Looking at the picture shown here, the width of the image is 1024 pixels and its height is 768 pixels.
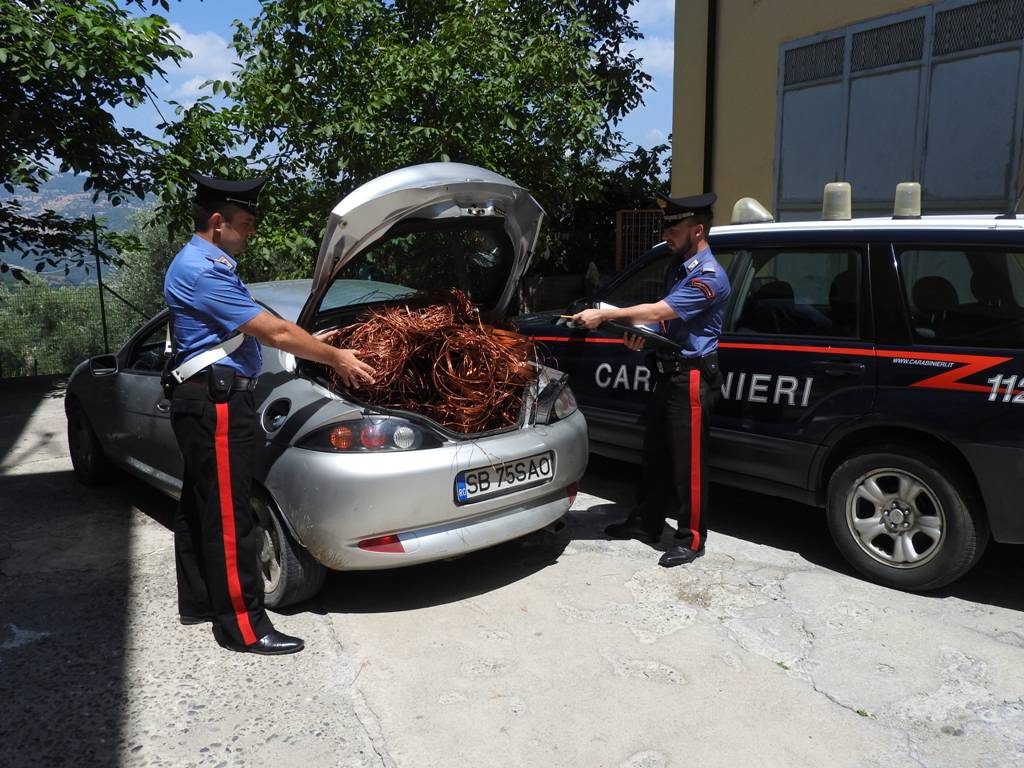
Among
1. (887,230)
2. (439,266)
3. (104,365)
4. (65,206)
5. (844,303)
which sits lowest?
(104,365)

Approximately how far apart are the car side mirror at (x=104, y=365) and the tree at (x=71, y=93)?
13.3 feet

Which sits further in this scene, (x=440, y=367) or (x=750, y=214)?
(x=750, y=214)

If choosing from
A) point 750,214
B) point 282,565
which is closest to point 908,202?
point 750,214

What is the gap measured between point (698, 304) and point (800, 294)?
0.64m

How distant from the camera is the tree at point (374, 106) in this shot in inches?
324

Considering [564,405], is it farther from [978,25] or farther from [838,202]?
[978,25]

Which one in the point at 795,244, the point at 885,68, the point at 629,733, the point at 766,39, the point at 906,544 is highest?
the point at 766,39

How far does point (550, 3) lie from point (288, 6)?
327 cm

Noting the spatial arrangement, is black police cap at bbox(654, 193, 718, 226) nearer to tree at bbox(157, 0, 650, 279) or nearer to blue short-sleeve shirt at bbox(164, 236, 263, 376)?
blue short-sleeve shirt at bbox(164, 236, 263, 376)

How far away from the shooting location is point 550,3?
391 inches

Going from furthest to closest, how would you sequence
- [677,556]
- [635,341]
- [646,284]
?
[646,284]
[635,341]
[677,556]

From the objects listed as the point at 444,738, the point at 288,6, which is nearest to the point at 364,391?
the point at 444,738

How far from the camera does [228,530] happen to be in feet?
11.0

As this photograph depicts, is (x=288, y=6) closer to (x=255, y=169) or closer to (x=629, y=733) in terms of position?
(x=255, y=169)
